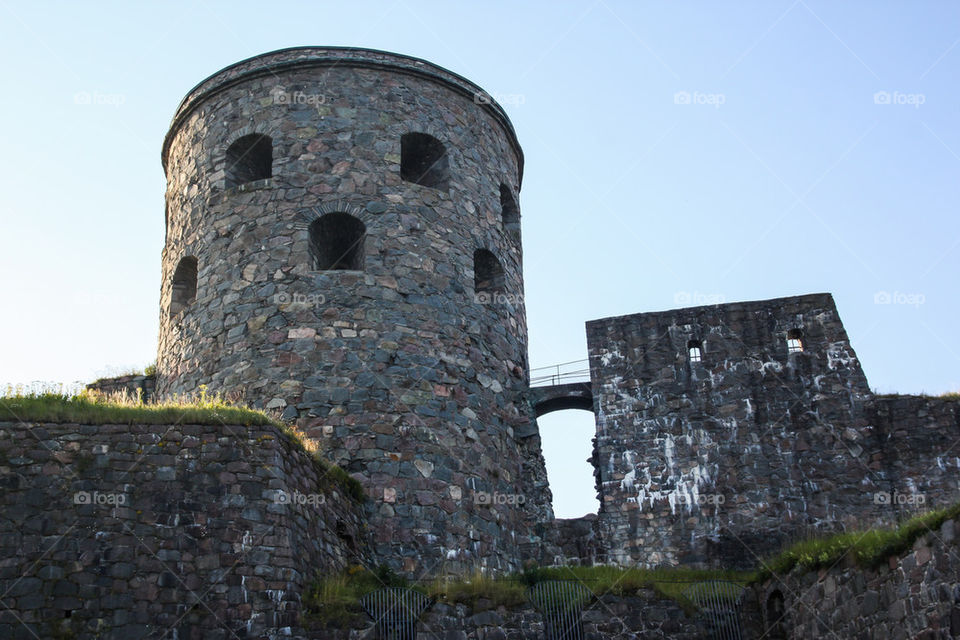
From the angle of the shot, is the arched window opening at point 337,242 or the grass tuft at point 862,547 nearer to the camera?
the grass tuft at point 862,547

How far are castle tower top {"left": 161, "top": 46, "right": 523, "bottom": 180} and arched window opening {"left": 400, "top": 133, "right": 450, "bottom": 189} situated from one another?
1149mm

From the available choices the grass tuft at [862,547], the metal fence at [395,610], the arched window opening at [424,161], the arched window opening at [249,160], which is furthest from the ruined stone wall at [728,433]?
the arched window opening at [249,160]

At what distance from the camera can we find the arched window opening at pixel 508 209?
19.0 metres

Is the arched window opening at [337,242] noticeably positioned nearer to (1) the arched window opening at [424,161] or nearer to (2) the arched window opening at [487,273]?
(1) the arched window opening at [424,161]

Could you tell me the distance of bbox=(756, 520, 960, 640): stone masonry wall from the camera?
9.38m

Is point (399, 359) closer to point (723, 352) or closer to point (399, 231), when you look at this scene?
point (399, 231)

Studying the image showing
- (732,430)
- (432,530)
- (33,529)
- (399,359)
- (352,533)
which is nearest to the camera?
(33,529)

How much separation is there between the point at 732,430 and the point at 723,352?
1340 mm

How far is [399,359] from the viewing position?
15.5 meters

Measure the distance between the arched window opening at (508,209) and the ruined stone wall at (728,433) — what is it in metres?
2.64

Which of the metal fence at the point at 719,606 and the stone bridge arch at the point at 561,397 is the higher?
the stone bridge arch at the point at 561,397

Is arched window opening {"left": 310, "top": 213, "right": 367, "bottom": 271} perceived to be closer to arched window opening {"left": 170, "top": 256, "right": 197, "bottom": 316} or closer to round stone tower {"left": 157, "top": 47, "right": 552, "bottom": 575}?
round stone tower {"left": 157, "top": 47, "right": 552, "bottom": 575}

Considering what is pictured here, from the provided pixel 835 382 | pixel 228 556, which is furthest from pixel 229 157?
pixel 835 382

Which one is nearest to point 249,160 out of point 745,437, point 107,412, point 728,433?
point 107,412
